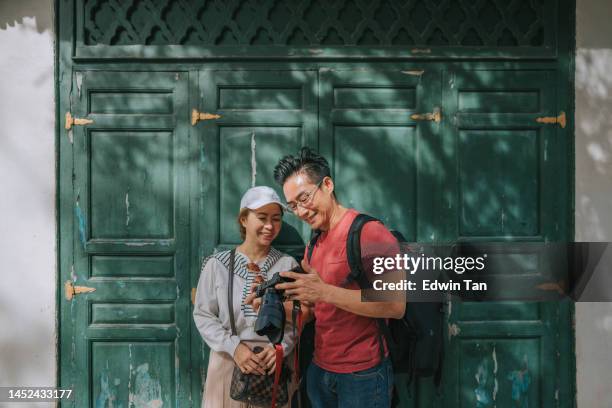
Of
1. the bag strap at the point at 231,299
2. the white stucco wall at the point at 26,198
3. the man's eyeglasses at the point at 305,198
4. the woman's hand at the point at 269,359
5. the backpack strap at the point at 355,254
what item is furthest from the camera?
the white stucco wall at the point at 26,198

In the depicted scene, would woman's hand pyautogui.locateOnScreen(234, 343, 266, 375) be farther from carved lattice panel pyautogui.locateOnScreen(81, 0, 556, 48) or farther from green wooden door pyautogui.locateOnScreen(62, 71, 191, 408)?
carved lattice panel pyautogui.locateOnScreen(81, 0, 556, 48)

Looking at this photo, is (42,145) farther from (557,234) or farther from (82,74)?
(557,234)

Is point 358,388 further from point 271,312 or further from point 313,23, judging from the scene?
point 313,23

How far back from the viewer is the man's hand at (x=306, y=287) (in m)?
2.73

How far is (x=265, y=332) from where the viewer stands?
9.28 feet

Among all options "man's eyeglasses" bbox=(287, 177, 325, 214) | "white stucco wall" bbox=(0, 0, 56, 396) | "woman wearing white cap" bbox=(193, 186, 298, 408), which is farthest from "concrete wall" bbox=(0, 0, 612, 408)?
"man's eyeglasses" bbox=(287, 177, 325, 214)

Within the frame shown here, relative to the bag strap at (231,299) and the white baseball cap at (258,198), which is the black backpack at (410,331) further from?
the bag strap at (231,299)

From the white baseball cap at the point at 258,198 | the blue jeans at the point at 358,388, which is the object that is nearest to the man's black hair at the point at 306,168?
the white baseball cap at the point at 258,198

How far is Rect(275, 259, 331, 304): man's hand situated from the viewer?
2.73 m

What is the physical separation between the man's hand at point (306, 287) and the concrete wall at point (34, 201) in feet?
6.46

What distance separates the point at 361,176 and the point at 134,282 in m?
1.77

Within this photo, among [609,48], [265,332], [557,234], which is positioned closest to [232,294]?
[265,332]

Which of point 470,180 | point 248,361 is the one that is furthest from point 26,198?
point 470,180

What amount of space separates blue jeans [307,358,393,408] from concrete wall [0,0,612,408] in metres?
1.83
